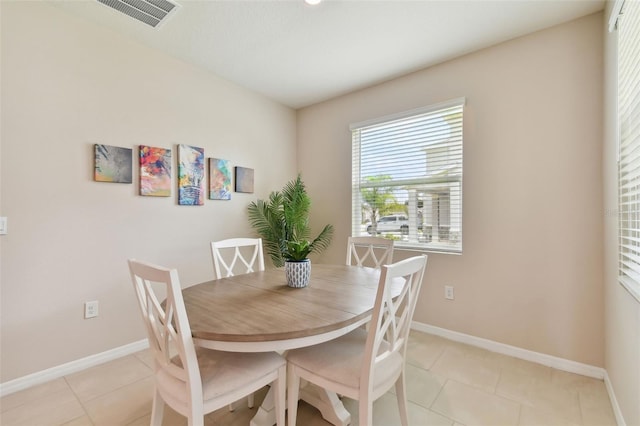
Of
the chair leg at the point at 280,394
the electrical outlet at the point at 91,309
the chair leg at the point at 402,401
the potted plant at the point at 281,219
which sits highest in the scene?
the potted plant at the point at 281,219

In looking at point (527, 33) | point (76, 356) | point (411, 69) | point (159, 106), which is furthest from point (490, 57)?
point (76, 356)

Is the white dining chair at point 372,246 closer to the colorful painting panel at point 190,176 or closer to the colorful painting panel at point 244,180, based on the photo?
the colorful painting panel at point 244,180

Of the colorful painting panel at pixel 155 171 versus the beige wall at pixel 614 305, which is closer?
the beige wall at pixel 614 305

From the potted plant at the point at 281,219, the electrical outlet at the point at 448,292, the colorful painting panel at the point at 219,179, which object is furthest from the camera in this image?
the potted plant at the point at 281,219

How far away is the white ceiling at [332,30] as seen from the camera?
1.93 metres

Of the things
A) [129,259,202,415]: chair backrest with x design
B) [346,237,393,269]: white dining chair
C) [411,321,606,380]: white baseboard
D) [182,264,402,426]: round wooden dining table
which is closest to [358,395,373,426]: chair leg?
[182,264,402,426]: round wooden dining table

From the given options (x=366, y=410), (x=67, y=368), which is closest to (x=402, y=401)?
(x=366, y=410)

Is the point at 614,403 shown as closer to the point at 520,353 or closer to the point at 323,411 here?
the point at 520,353

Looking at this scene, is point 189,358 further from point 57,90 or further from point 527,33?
point 527,33

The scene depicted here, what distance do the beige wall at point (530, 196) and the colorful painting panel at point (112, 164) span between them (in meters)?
2.65

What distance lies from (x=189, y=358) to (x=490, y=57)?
2983 mm

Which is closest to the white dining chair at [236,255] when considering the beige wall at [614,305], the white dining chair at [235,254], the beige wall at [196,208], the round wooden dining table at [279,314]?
the white dining chair at [235,254]

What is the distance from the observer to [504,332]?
2.31 m

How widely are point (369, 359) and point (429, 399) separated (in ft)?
3.08
